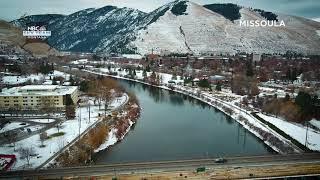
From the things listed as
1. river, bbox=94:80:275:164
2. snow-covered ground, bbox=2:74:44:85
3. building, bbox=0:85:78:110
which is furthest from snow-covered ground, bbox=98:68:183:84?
building, bbox=0:85:78:110

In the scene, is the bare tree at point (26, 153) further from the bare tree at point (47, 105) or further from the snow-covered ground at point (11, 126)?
the bare tree at point (47, 105)

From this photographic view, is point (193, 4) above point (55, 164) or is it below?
above

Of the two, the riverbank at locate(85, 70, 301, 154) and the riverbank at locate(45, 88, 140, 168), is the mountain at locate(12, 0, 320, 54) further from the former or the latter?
the riverbank at locate(45, 88, 140, 168)

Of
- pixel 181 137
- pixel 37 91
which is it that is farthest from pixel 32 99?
pixel 181 137

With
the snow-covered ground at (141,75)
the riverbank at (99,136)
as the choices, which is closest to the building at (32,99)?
the riverbank at (99,136)

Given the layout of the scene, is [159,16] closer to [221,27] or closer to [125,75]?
[221,27]

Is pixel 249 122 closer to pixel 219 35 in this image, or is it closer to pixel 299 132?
pixel 299 132

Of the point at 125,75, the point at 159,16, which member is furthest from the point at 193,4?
the point at 125,75
